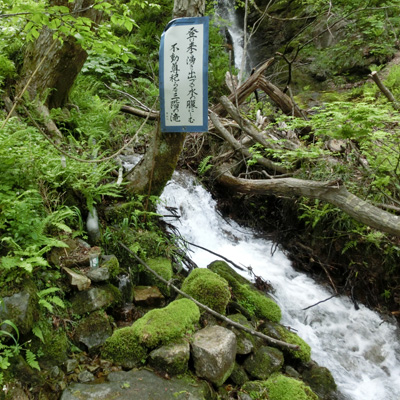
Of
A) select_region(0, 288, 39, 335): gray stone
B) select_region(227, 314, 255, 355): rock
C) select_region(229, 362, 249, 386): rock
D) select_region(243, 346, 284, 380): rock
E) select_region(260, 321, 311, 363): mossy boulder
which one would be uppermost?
select_region(0, 288, 39, 335): gray stone

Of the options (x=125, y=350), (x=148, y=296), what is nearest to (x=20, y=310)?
(x=125, y=350)

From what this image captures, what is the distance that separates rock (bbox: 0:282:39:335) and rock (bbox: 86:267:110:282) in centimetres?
60

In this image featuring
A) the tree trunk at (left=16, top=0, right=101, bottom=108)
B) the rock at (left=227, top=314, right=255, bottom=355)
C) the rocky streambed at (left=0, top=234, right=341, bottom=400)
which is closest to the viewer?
the rocky streambed at (left=0, top=234, right=341, bottom=400)

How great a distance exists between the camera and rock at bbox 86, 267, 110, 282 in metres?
2.89

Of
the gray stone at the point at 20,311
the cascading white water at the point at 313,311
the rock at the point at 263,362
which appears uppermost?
the gray stone at the point at 20,311

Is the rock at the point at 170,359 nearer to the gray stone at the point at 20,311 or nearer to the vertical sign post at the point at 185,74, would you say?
the gray stone at the point at 20,311

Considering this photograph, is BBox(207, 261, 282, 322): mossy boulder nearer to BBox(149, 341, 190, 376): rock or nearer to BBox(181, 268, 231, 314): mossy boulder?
BBox(181, 268, 231, 314): mossy boulder

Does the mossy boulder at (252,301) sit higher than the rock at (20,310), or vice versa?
the rock at (20,310)

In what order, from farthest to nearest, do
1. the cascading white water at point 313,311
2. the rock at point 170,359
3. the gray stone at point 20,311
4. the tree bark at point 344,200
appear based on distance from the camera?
the cascading white water at point 313,311 < the tree bark at point 344,200 < the rock at point 170,359 < the gray stone at point 20,311

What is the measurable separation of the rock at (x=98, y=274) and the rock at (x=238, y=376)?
1.53 m

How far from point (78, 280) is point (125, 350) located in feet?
2.49

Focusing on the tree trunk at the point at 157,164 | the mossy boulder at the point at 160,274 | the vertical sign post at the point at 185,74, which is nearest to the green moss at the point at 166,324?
the mossy boulder at the point at 160,274

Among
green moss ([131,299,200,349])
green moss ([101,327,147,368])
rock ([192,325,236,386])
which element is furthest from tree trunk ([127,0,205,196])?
rock ([192,325,236,386])

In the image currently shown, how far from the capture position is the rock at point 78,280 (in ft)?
9.01
